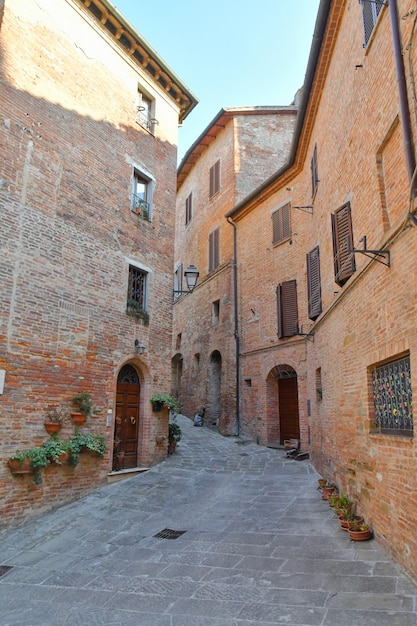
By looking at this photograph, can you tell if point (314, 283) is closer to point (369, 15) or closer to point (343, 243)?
point (343, 243)

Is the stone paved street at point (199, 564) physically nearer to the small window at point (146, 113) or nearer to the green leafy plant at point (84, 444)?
the green leafy plant at point (84, 444)

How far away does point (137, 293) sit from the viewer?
37.6 feet

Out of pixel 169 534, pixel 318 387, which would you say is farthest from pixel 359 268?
pixel 169 534

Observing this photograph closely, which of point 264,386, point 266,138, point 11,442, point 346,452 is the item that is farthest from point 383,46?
point 266,138

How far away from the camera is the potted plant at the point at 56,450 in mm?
8227

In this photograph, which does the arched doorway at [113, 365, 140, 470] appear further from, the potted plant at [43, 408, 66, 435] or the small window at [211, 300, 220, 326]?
the small window at [211, 300, 220, 326]

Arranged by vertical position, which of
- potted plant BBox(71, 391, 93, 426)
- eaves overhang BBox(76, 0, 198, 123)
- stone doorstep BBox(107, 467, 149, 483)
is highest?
eaves overhang BBox(76, 0, 198, 123)

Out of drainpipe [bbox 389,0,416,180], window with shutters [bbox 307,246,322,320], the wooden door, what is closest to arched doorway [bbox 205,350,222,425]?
the wooden door

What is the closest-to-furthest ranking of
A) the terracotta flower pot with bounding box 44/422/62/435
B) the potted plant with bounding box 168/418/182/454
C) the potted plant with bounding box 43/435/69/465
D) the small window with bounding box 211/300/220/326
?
the potted plant with bounding box 43/435/69/465 → the terracotta flower pot with bounding box 44/422/62/435 → the potted plant with bounding box 168/418/182/454 → the small window with bounding box 211/300/220/326

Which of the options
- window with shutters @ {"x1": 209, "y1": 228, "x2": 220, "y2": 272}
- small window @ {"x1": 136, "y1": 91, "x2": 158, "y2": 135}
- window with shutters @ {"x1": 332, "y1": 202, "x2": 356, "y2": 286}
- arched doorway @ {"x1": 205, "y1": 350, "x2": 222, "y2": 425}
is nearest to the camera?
window with shutters @ {"x1": 332, "y1": 202, "x2": 356, "y2": 286}

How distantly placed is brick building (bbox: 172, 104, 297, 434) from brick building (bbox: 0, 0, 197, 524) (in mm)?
5218

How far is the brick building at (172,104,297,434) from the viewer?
17.2 meters

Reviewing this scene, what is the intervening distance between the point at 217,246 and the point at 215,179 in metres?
3.52

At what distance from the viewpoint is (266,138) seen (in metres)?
19.4
